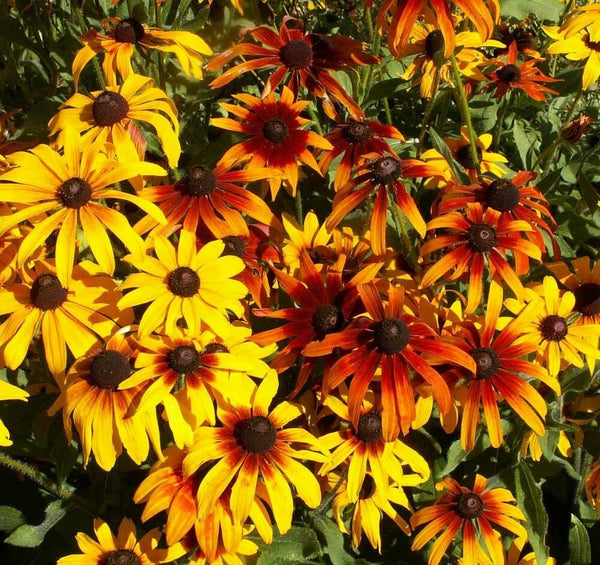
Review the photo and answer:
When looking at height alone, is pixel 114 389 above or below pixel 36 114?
below

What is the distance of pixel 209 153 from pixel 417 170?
61 cm

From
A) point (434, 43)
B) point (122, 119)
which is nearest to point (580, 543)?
point (434, 43)

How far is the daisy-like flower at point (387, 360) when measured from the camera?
1228 mm

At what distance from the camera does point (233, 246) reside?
1512 millimetres

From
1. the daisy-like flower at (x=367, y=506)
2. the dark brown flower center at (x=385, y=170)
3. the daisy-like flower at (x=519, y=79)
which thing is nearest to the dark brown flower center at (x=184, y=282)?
the dark brown flower center at (x=385, y=170)

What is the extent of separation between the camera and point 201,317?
4.25ft

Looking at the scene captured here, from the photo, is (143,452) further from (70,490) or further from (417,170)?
(417,170)

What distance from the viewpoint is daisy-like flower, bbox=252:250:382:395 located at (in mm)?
1369

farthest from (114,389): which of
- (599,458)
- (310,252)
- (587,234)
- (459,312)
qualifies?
(587,234)

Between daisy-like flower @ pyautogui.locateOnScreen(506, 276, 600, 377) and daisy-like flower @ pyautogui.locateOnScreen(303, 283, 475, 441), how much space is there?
315 mm

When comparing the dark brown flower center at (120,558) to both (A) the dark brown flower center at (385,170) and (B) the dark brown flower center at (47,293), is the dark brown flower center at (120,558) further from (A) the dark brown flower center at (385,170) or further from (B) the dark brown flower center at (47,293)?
(A) the dark brown flower center at (385,170)

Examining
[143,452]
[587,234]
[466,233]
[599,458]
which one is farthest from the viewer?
[587,234]

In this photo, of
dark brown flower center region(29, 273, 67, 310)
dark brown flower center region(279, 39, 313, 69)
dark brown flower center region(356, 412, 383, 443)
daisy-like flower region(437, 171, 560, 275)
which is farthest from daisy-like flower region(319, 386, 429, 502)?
dark brown flower center region(279, 39, 313, 69)

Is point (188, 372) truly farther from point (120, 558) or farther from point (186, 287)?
point (120, 558)
